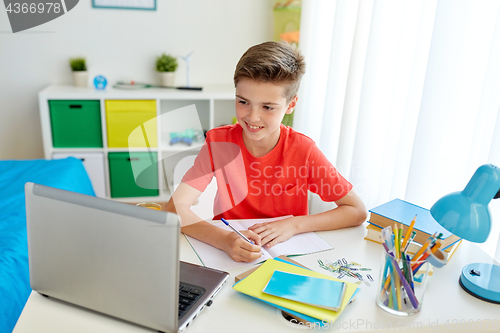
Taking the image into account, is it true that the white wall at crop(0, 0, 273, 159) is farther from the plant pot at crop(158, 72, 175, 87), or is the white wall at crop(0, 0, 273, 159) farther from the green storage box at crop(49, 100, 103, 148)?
the green storage box at crop(49, 100, 103, 148)

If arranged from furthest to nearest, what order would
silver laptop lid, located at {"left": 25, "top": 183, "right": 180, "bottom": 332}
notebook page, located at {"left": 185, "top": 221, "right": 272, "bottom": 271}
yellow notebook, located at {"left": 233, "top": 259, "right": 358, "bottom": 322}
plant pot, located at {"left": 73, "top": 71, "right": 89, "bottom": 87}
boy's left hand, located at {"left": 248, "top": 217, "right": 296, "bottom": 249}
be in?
plant pot, located at {"left": 73, "top": 71, "right": 89, "bottom": 87}, boy's left hand, located at {"left": 248, "top": 217, "right": 296, "bottom": 249}, notebook page, located at {"left": 185, "top": 221, "right": 272, "bottom": 271}, yellow notebook, located at {"left": 233, "top": 259, "right": 358, "bottom": 322}, silver laptop lid, located at {"left": 25, "top": 183, "right": 180, "bottom": 332}

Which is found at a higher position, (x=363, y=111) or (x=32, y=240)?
(x=363, y=111)

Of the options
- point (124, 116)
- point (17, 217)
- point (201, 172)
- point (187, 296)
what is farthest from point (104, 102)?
point (187, 296)

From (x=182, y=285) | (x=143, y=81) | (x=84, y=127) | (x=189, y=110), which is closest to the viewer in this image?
(x=182, y=285)

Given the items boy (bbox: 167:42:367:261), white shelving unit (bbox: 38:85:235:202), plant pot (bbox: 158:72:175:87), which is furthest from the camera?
plant pot (bbox: 158:72:175:87)

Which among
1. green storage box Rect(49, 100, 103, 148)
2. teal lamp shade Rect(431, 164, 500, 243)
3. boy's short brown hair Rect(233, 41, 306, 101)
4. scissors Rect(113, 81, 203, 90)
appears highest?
boy's short brown hair Rect(233, 41, 306, 101)

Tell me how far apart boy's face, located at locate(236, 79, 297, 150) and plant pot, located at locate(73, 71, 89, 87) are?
183cm

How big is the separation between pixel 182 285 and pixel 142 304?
0.15 metres

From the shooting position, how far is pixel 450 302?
2.65 ft

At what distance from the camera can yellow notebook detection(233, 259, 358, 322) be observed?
729 mm

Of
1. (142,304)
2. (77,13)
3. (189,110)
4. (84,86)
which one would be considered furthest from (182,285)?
(77,13)

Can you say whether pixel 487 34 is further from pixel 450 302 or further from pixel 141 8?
pixel 141 8

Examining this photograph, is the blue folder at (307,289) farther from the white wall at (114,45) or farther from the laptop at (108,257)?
the white wall at (114,45)

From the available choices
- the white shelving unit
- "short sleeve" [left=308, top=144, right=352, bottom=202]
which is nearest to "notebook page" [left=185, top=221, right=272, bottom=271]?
"short sleeve" [left=308, top=144, right=352, bottom=202]
